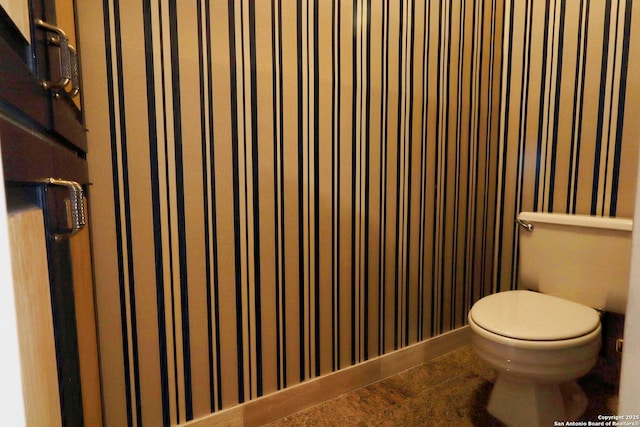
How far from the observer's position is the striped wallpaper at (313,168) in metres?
1.08

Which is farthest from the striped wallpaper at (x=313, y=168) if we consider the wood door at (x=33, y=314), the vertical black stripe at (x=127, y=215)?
the wood door at (x=33, y=314)

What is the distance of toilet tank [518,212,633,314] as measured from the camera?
4.46ft

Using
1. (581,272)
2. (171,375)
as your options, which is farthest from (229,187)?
(581,272)

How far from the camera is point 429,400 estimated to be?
57.3 inches

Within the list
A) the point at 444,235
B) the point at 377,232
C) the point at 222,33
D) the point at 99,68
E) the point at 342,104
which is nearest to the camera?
the point at 99,68

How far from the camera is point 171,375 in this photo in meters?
1.17

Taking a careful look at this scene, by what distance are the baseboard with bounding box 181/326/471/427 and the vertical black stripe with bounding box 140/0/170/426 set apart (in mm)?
183

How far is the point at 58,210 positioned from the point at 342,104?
3.75 ft

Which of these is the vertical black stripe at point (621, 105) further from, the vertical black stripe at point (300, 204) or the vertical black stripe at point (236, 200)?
the vertical black stripe at point (236, 200)

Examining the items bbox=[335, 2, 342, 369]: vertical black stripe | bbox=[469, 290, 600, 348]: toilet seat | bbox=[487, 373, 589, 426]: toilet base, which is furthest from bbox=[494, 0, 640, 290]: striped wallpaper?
bbox=[335, 2, 342, 369]: vertical black stripe

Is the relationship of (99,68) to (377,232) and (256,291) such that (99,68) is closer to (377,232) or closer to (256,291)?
(256,291)

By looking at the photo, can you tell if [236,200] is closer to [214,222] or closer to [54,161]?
[214,222]

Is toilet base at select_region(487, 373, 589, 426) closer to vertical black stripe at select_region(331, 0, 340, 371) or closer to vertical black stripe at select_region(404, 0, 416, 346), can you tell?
vertical black stripe at select_region(404, 0, 416, 346)

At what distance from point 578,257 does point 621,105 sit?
68 cm
